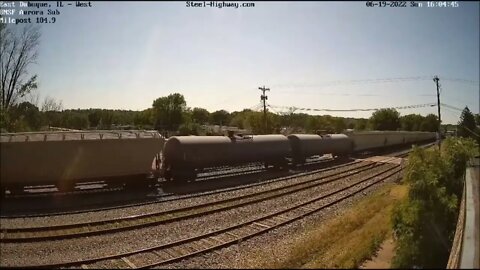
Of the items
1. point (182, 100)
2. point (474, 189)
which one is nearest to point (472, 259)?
point (474, 189)

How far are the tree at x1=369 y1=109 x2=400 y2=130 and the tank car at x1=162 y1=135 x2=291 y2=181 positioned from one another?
3585 inches

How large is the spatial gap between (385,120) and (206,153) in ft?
326

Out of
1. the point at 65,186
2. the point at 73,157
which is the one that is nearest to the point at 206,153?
the point at 73,157

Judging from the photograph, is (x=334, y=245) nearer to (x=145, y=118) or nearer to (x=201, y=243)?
(x=201, y=243)

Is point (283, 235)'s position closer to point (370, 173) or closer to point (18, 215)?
point (18, 215)

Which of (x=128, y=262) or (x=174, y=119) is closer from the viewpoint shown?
(x=128, y=262)

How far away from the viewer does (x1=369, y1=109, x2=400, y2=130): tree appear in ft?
352

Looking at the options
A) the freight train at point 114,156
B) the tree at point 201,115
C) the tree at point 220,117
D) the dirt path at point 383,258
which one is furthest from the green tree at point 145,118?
the dirt path at point 383,258

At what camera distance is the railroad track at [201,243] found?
10.4 m

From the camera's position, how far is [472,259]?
5438 millimetres

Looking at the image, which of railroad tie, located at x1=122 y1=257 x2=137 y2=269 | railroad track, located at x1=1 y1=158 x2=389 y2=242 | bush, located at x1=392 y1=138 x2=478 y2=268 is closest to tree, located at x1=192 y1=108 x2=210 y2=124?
railroad track, located at x1=1 y1=158 x2=389 y2=242

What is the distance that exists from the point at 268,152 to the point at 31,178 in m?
18.0

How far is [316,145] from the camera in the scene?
34719mm

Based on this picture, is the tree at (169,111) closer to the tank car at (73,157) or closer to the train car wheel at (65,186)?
the tank car at (73,157)
